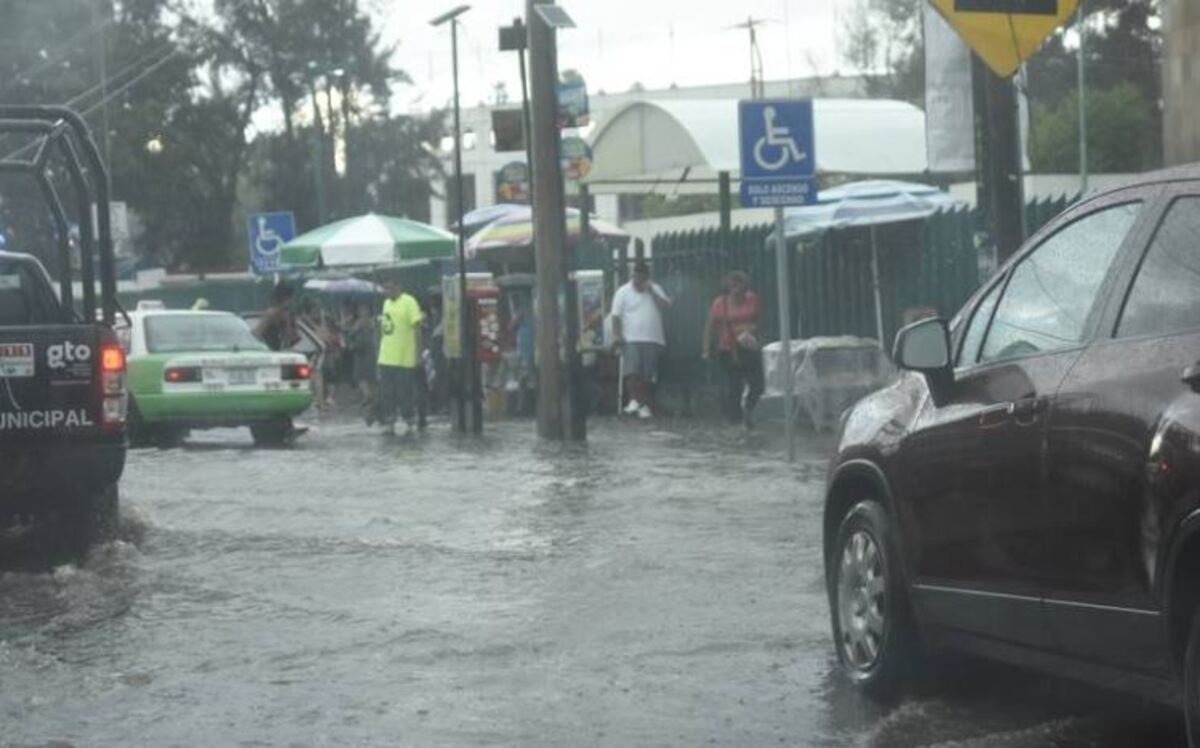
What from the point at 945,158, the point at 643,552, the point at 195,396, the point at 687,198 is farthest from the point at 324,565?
the point at 687,198

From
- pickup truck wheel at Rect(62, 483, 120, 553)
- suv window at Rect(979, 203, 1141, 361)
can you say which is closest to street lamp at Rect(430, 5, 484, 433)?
pickup truck wheel at Rect(62, 483, 120, 553)

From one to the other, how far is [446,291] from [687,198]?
5560 cm

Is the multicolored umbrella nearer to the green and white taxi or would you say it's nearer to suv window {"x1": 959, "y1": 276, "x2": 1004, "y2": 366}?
the green and white taxi

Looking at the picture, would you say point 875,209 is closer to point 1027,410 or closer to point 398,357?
point 398,357

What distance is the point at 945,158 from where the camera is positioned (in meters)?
14.2

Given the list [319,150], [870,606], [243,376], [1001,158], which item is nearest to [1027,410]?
[870,606]

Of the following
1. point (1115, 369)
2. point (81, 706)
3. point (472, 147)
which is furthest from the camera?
point (472, 147)

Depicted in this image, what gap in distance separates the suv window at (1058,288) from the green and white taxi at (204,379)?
1646 cm

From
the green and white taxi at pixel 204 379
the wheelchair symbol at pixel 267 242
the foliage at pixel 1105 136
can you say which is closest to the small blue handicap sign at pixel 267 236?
the wheelchair symbol at pixel 267 242

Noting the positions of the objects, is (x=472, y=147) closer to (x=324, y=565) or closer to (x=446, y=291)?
(x=446, y=291)

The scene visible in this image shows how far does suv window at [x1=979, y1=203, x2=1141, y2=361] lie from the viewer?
7094 millimetres

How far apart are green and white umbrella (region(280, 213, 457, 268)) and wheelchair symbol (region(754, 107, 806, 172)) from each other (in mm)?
14861

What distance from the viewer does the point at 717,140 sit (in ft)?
92.2

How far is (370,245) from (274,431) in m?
8.61
